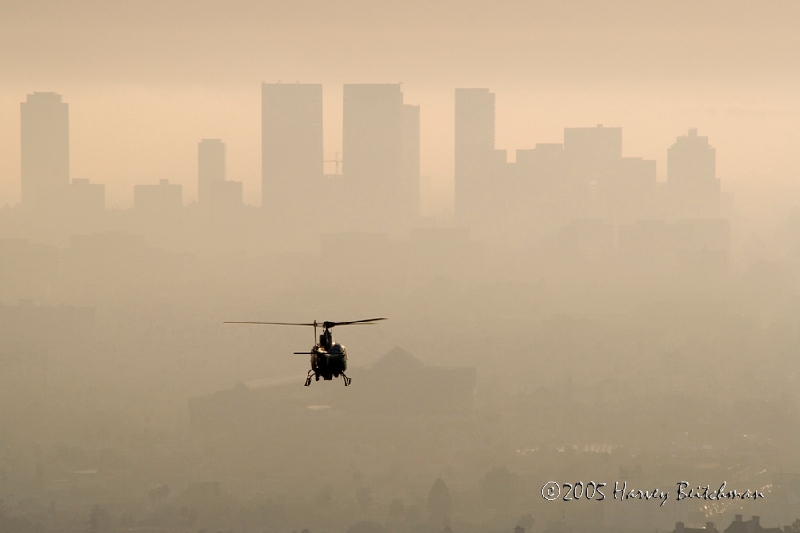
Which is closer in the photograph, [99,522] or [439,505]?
[99,522]

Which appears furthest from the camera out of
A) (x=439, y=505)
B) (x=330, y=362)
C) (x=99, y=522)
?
(x=439, y=505)

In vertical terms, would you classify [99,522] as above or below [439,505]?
below

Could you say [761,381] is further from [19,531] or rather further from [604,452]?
[19,531]

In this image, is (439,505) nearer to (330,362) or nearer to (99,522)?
(99,522)

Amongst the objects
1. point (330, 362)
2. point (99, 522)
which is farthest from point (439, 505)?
point (330, 362)

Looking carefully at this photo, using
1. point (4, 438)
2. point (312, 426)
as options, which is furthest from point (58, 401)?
point (312, 426)

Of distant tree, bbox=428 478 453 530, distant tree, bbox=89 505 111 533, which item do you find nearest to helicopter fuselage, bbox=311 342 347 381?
distant tree, bbox=428 478 453 530

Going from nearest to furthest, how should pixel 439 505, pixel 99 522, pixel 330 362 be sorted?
pixel 330 362 < pixel 99 522 < pixel 439 505

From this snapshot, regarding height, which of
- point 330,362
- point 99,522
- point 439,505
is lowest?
point 99,522
